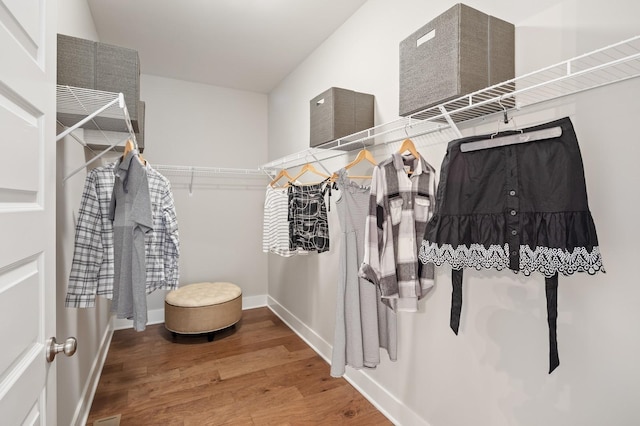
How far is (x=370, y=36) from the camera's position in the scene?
2.11 m

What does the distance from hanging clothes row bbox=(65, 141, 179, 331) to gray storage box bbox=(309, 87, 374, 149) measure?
103 centimetres

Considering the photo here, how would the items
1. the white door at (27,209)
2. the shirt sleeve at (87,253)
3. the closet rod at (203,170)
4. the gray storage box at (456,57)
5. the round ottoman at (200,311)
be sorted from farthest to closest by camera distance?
the closet rod at (203,170) < the round ottoman at (200,311) < the shirt sleeve at (87,253) < the gray storage box at (456,57) < the white door at (27,209)

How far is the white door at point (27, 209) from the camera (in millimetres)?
610

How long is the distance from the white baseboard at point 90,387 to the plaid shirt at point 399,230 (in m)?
1.74

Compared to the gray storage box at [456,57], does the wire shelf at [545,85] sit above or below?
below

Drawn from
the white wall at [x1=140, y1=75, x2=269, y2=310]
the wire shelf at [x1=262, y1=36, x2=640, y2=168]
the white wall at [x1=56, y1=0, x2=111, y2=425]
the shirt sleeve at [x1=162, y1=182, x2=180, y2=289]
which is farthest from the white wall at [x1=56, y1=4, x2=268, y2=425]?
the wire shelf at [x1=262, y1=36, x2=640, y2=168]

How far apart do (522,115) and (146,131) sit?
3.34 meters

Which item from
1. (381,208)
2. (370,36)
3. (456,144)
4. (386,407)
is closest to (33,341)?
(381,208)

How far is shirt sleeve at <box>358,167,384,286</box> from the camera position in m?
1.43

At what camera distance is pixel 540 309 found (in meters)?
1.20

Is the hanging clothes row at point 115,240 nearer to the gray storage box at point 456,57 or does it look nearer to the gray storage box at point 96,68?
the gray storage box at point 96,68

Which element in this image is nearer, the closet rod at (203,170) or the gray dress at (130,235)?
the gray dress at (130,235)

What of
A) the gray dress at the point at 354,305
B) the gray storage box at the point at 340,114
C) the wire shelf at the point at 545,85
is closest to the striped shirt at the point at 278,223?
the gray storage box at the point at 340,114

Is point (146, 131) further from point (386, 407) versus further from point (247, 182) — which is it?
point (386, 407)
